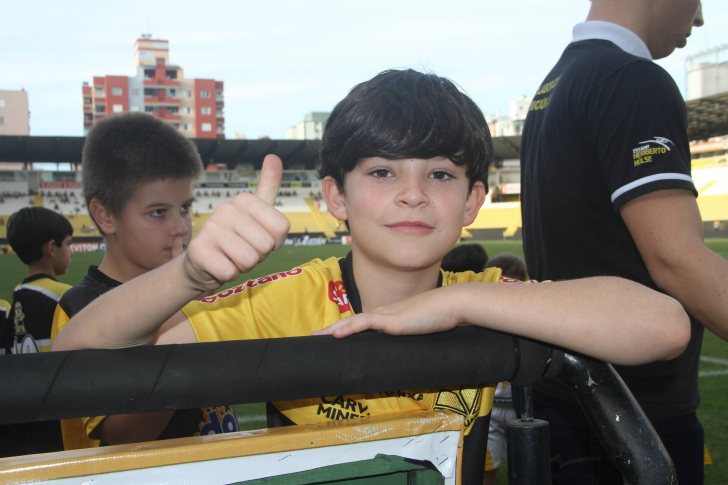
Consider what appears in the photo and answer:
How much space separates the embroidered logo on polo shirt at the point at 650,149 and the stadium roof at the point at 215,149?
36.1 m

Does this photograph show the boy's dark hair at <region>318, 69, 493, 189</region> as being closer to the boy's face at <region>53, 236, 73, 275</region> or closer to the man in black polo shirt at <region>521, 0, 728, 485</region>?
the man in black polo shirt at <region>521, 0, 728, 485</region>

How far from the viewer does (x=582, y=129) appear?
1.75 meters

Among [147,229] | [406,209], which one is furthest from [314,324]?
[147,229]

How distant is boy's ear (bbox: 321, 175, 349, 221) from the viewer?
158cm

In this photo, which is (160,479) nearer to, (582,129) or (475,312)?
(475,312)

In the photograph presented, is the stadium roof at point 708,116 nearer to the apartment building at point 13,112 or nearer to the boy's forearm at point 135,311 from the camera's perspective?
the boy's forearm at point 135,311

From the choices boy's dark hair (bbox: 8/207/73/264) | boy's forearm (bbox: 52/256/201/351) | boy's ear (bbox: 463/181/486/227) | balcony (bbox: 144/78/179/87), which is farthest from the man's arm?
balcony (bbox: 144/78/179/87)

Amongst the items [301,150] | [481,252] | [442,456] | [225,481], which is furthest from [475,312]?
[301,150]

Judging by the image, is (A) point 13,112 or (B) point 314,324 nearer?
(B) point 314,324

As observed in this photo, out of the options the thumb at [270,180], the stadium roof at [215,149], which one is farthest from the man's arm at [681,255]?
the stadium roof at [215,149]

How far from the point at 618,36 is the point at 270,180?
56.8 inches

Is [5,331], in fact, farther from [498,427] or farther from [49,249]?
[498,427]

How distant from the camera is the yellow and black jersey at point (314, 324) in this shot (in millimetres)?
1131

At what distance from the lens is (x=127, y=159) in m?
2.23
